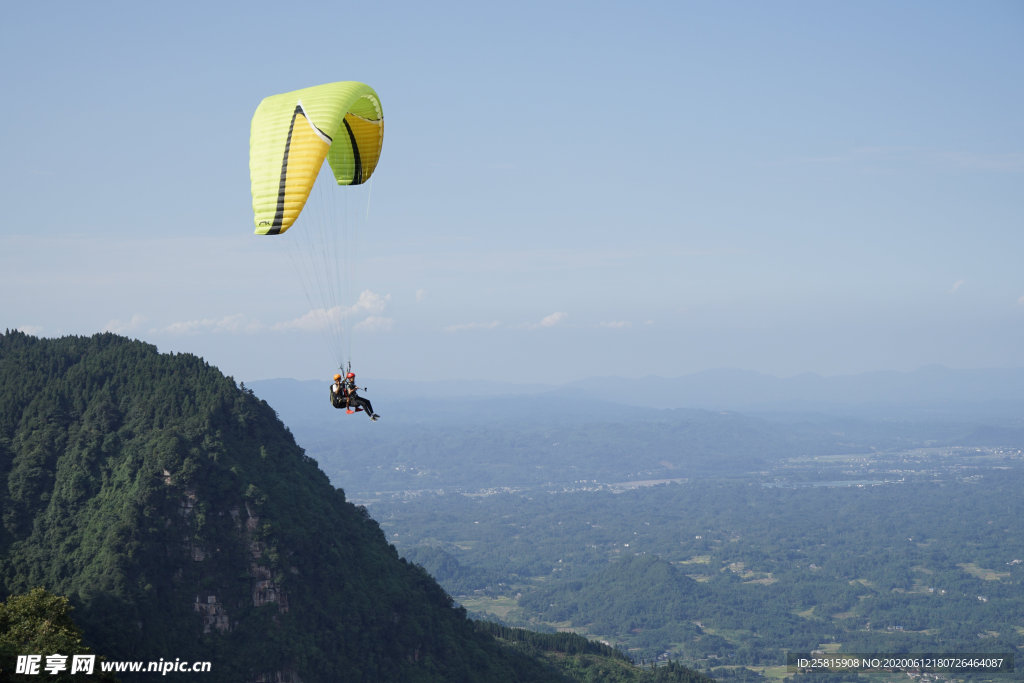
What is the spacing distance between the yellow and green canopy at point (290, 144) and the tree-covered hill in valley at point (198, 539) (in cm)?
5033

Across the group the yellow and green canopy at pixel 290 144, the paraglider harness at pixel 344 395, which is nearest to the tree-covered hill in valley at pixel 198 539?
the paraglider harness at pixel 344 395

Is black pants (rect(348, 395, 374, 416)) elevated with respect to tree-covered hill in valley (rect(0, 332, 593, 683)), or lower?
elevated

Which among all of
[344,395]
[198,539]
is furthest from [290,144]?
[198,539]

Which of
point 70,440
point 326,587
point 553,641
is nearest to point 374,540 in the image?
point 326,587

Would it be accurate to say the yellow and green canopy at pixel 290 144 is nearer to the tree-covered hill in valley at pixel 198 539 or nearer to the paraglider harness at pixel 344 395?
the paraglider harness at pixel 344 395

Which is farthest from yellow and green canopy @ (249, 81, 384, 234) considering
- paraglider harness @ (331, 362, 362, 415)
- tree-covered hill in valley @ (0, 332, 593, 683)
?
tree-covered hill in valley @ (0, 332, 593, 683)

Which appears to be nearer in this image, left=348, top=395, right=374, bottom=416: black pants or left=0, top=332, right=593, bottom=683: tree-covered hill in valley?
left=348, top=395, right=374, bottom=416: black pants

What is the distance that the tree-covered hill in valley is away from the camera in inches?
3228

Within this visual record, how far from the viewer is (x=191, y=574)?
281 ft

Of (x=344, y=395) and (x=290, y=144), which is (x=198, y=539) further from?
(x=290, y=144)

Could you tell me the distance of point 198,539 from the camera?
87250 mm

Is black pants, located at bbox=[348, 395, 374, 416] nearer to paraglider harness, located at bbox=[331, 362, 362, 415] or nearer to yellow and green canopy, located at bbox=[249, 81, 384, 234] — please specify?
paraglider harness, located at bbox=[331, 362, 362, 415]

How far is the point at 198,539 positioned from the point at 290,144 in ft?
194

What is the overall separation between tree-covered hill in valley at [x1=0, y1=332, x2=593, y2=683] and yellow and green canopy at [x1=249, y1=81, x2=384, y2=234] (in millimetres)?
50329
